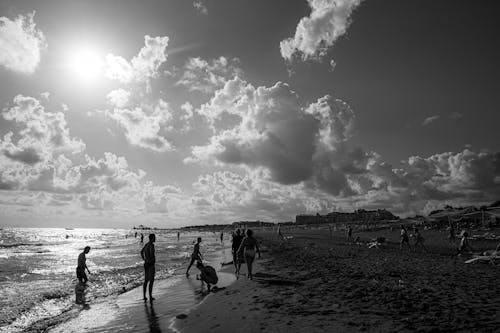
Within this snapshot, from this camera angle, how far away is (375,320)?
23.3ft

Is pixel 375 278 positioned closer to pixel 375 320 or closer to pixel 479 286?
pixel 479 286

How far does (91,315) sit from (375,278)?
984 centimetres

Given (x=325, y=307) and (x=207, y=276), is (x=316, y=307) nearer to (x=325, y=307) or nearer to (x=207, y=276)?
(x=325, y=307)

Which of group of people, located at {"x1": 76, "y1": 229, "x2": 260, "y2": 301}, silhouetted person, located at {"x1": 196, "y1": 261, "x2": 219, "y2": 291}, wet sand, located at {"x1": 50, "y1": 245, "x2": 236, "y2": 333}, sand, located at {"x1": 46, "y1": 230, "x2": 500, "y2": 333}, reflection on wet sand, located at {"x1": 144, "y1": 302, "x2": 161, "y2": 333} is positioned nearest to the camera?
sand, located at {"x1": 46, "y1": 230, "x2": 500, "y2": 333}

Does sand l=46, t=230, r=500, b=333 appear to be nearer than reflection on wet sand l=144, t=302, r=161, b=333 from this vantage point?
Yes

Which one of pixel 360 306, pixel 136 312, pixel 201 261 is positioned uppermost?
pixel 201 261

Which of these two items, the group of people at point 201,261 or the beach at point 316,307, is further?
the group of people at point 201,261

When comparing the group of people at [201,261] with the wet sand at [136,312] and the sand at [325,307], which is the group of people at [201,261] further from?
the sand at [325,307]

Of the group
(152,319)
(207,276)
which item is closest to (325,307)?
(152,319)

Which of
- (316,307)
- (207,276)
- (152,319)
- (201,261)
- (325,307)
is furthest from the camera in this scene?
(201,261)

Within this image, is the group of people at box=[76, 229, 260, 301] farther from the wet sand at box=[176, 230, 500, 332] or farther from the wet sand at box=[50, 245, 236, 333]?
the wet sand at box=[176, 230, 500, 332]

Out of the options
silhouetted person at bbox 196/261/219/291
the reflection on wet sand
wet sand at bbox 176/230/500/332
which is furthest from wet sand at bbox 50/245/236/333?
wet sand at bbox 176/230/500/332

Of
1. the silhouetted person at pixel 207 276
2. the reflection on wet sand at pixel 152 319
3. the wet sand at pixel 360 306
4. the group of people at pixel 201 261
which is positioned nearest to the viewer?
the wet sand at pixel 360 306

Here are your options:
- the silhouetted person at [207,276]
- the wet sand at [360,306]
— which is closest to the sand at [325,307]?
the wet sand at [360,306]
